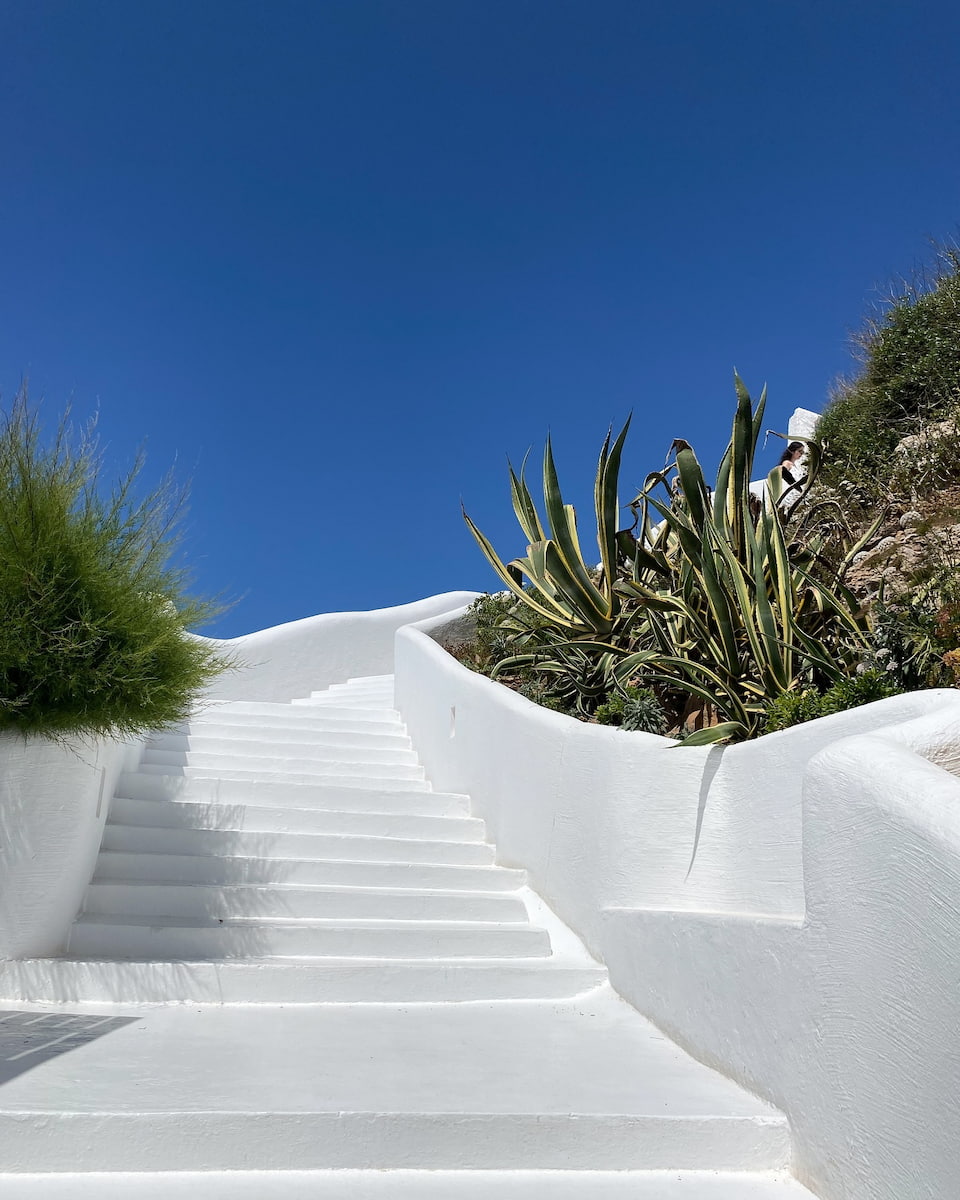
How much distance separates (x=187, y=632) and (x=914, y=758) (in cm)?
265

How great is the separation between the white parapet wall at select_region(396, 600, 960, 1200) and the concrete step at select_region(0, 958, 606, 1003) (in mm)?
343

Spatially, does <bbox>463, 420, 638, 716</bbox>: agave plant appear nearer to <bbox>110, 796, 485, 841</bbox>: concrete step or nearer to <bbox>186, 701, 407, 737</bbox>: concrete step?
<bbox>110, 796, 485, 841</bbox>: concrete step

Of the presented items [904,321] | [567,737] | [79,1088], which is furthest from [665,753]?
[904,321]

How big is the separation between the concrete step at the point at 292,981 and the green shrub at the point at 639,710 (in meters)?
1.05

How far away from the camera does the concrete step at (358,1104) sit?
218 cm

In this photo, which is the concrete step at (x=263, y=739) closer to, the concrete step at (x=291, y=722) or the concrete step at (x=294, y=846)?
the concrete step at (x=291, y=722)

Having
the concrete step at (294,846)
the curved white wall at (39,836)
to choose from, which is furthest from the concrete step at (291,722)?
the curved white wall at (39,836)

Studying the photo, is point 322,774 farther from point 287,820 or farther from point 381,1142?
point 381,1142

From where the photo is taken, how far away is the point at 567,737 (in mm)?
4176

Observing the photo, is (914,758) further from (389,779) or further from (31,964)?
(389,779)

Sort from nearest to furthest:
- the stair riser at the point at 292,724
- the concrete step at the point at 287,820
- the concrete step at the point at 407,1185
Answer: the concrete step at the point at 407,1185, the concrete step at the point at 287,820, the stair riser at the point at 292,724

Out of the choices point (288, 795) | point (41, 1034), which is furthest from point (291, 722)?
point (41, 1034)

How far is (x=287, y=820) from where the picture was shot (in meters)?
4.72

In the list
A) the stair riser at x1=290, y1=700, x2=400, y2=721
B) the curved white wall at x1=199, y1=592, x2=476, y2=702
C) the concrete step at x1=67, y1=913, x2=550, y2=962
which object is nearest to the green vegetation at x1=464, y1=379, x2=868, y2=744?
the concrete step at x1=67, y1=913, x2=550, y2=962
